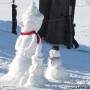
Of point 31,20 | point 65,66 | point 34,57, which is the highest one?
point 31,20

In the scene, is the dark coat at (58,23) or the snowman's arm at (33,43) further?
the dark coat at (58,23)

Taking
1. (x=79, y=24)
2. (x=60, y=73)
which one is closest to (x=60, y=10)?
(x=60, y=73)

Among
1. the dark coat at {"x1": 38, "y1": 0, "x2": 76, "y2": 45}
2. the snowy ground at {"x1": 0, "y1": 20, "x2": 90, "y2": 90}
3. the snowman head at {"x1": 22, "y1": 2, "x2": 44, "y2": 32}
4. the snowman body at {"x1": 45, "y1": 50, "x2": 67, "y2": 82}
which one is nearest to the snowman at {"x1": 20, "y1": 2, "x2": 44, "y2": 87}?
the snowman head at {"x1": 22, "y1": 2, "x2": 44, "y2": 32}

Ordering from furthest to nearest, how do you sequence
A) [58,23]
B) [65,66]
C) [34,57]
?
1. [58,23]
2. [65,66]
3. [34,57]

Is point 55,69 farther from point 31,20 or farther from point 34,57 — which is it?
point 31,20

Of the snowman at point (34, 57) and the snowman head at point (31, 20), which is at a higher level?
the snowman head at point (31, 20)

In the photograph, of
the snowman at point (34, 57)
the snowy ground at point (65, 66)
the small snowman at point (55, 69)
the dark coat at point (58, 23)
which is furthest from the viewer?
the dark coat at point (58, 23)

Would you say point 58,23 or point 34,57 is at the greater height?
point 34,57

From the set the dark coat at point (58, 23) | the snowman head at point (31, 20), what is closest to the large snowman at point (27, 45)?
the snowman head at point (31, 20)

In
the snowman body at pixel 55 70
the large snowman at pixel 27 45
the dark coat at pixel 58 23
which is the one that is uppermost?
the large snowman at pixel 27 45

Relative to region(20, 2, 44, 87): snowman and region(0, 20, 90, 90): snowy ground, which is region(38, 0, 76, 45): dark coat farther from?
region(20, 2, 44, 87): snowman

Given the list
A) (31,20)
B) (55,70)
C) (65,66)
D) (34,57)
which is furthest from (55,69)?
(65,66)

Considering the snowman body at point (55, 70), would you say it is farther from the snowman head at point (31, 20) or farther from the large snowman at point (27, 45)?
the snowman head at point (31, 20)

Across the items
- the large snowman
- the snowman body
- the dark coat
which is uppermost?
the large snowman
